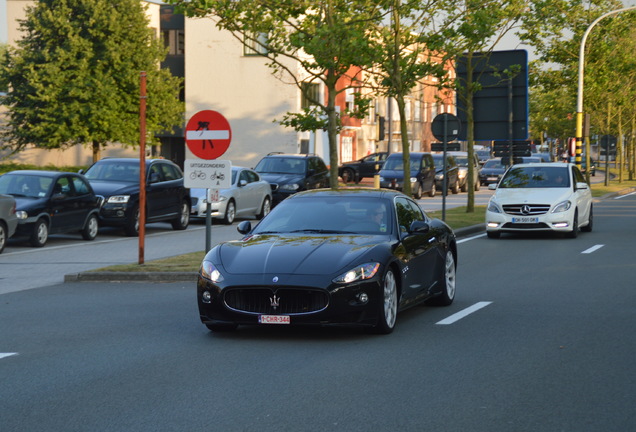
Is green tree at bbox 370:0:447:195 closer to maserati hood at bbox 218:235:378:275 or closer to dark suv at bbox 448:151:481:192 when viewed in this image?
maserati hood at bbox 218:235:378:275

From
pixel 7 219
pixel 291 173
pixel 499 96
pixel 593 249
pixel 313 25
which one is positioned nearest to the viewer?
pixel 593 249

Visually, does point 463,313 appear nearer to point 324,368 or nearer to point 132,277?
point 324,368

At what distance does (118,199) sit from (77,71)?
32.6 m

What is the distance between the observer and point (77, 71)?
5619 cm

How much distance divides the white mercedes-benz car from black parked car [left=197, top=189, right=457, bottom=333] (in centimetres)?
1189

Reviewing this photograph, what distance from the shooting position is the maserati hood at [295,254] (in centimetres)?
968

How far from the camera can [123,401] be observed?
23.1 ft

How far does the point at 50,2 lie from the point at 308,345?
164ft

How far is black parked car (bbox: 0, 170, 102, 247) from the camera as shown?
861 inches

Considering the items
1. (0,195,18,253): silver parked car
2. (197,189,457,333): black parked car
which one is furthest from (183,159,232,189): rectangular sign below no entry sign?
(0,195,18,253): silver parked car

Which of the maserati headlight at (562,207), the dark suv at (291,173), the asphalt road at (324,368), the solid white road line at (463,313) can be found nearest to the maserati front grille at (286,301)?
the asphalt road at (324,368)

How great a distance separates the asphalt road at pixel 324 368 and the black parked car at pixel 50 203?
8395 millimetres

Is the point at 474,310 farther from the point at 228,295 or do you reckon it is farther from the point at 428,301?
the point at 228,295

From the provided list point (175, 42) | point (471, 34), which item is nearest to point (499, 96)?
point (471, 34)
